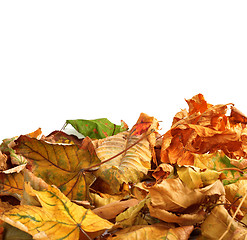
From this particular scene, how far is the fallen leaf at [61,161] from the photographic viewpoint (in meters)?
0.59

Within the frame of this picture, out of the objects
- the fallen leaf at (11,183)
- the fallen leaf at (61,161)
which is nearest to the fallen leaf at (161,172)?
the fallen leaf at (61,161)

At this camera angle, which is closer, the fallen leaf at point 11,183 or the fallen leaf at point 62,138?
the fallen leaf at point 11,183

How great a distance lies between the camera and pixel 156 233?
0.46 meters

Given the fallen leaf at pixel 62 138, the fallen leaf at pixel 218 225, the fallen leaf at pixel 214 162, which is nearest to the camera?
the fallen leaf at pixel 218 225

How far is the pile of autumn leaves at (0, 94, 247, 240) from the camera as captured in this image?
456mm

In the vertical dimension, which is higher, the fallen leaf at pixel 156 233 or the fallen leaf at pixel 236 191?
the fallen leaf at pixel 236 191

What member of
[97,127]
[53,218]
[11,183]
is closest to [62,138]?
[97,127]

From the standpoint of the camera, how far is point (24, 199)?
0.50m

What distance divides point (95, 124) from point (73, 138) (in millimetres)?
83

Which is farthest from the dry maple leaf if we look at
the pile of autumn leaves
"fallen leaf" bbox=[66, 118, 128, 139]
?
"fallen leaf" bbox=[66, 118, 128, 139]

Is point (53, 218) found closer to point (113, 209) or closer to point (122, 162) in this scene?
point (113, 209)

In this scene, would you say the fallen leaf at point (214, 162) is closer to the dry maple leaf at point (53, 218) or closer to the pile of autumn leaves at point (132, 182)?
the pile of autumn leaves at point (132, 182)

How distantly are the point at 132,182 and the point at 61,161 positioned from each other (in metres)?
0.12

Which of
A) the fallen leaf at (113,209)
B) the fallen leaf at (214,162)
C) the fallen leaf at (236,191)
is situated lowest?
the fallen leaf at (113,209)
